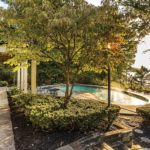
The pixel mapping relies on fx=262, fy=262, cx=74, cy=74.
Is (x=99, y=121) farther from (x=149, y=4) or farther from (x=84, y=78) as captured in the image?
(x=84, y=78)

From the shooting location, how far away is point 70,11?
320 inches

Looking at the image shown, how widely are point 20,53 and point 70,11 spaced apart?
292 centimetres

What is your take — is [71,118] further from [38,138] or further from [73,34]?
[73,34]

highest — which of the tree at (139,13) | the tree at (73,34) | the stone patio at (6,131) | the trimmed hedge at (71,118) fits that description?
the tree at (139,13)

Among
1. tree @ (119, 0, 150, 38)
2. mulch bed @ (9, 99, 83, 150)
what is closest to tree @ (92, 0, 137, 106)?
tree @ (119, 0, 150, 38)

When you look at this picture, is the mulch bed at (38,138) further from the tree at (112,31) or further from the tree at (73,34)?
the tree at (112,31)

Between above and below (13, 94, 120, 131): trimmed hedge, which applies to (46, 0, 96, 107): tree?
above

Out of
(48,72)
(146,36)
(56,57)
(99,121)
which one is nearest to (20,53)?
(56,57)

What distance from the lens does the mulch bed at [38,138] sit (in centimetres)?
722

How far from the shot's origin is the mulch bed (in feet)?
23.7

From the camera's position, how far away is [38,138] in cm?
774

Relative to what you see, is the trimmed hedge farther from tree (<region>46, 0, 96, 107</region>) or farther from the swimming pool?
the swimming pool

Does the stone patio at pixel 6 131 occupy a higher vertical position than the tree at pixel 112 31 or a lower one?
lower

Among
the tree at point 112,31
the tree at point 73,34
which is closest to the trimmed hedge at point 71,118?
the tree at point 73,34
